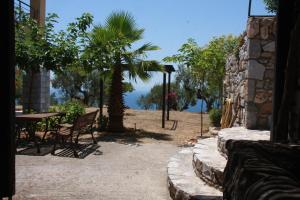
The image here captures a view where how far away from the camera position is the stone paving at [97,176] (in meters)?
5.46

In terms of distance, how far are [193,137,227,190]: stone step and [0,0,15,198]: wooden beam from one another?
263cm

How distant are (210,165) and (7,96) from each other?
2947 mm

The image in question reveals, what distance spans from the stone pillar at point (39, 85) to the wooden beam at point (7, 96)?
10453 millimetres

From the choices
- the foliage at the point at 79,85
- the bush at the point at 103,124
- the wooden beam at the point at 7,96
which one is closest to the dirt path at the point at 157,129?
the bush at the point at 103,124

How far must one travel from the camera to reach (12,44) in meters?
3.43

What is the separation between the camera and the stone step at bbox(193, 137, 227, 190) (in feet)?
16.8

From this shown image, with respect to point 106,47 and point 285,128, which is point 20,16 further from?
point 285,128

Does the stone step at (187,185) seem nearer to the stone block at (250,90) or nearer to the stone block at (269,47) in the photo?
the stone block at (250,90)

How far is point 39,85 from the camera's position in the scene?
14000 mm

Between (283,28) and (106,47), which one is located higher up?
(106,47)

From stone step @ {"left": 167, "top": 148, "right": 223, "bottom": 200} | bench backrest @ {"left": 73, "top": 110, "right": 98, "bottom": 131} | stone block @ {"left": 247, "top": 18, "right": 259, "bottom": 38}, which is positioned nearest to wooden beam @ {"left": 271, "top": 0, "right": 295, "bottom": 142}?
stone step @ {"left": 167, "top": 148, "right": 223, "bottom": 200}

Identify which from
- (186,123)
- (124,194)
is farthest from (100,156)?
(186,123)

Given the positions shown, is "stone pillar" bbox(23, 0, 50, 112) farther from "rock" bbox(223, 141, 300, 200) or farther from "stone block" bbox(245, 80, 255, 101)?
"rock" bbox(223, 141, 300, 200)

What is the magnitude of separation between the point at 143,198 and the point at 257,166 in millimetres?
3684
